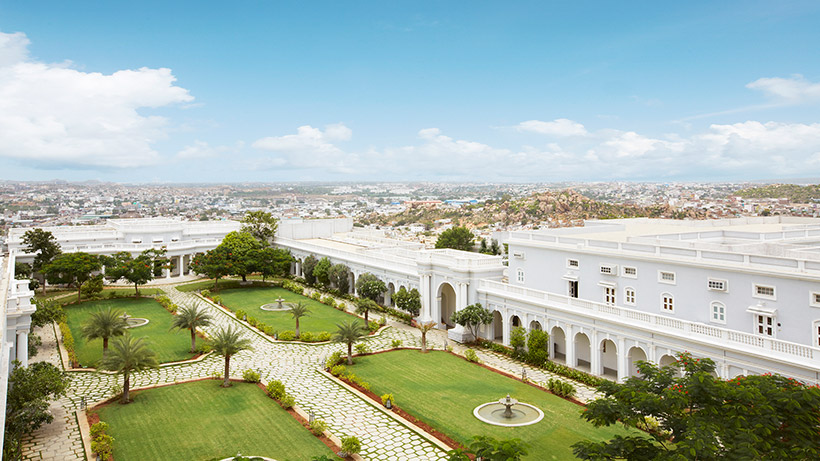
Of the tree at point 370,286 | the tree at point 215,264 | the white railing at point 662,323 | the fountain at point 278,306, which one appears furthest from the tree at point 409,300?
the tree at point 215,264

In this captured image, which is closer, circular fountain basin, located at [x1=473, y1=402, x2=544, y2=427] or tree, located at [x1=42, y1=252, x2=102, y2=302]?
circular fountain basin, located at [x1=473, y1=402, x2=544, y2=427]

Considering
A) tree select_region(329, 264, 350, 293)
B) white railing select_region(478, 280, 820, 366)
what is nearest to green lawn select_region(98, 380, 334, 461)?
white railing select_region(478, 280, 820, 366)

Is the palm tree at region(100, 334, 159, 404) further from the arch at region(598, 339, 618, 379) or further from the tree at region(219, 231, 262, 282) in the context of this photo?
the tree at region(219, 231, 262, 282)

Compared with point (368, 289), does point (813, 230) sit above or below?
above

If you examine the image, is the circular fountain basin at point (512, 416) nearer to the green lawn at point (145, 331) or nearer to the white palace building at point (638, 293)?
the white palace building at point (638, 293)

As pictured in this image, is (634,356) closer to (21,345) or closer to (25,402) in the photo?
(25,402)

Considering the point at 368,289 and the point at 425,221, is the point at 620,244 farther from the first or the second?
the point at 425,221

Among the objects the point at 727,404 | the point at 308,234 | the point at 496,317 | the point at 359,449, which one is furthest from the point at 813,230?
the point at 308,234
